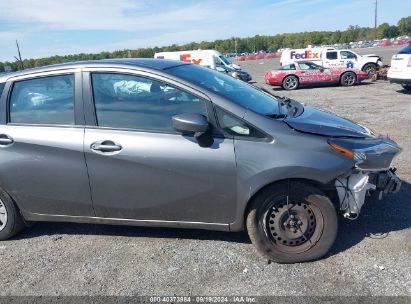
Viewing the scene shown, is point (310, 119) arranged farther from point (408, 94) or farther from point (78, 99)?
point (408, 94)

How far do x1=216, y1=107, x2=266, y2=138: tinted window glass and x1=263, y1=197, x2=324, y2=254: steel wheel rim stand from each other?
0.62 metres

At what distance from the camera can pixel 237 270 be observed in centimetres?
317

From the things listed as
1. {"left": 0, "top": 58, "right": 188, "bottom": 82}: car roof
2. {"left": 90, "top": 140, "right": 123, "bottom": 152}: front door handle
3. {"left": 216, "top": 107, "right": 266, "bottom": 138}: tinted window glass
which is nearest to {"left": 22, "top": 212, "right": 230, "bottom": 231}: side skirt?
{"left": 90, "top": 140, "right": 123, "bottom": 152}: front door handle

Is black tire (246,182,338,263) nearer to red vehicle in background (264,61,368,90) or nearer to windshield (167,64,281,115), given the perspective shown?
windshield (167,64,281,115)

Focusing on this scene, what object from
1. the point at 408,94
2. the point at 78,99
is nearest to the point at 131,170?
the point at 78,99

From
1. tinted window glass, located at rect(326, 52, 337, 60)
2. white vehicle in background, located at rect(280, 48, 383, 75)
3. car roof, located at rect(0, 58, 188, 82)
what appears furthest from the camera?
tinted window glass, located at rect(326, 52, 337, 60)

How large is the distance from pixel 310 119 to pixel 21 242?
124 inches

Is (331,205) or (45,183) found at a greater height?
A: (45,183)

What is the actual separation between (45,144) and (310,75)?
16772mm

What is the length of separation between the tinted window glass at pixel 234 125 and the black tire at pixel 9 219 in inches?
88.7

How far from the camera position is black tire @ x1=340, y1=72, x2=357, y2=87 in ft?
59.4

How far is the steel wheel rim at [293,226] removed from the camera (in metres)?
3.18

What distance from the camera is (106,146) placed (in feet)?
10.8

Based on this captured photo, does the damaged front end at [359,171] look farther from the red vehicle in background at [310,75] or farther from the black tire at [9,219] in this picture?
the red vehicle in background at [310,75]
